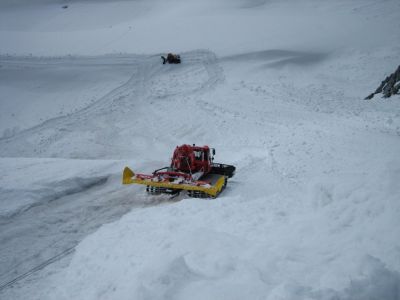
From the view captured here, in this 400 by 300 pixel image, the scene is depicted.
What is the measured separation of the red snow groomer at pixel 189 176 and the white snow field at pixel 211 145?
0.52 meters

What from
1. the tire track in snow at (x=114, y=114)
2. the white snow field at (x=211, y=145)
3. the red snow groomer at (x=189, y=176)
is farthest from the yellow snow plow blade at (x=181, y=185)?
the tire track in snow at (x=114, y=114)

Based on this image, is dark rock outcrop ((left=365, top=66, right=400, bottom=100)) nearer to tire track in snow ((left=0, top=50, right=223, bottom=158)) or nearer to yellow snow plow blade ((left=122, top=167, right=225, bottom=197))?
tire track in snow ((left=0, top=50, right=223, bottom=158))

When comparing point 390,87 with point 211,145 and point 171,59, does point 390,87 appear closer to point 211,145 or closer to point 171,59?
point 211,145

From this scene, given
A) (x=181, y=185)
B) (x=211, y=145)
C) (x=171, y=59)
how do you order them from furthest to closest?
(x=171, y=59) → (x=211, y=145) → (x=181, y=185)

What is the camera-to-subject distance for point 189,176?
1220 cm

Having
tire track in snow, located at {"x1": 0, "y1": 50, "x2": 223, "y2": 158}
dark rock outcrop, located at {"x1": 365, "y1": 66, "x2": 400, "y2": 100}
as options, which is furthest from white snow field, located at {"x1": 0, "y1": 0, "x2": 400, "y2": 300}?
dark rock outcrop, located at {"x1": 365, "y1": 66, "x2": 400, "y2": 100}

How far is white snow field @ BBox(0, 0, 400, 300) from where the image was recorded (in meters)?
6.27

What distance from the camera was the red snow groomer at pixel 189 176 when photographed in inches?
462

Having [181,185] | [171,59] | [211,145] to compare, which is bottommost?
[181,185]

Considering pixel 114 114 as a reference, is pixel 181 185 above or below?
below

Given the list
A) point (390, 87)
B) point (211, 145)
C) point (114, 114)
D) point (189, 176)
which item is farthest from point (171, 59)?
point (189, 176)

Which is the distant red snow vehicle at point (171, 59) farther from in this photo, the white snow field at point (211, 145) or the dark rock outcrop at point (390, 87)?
the dark rock outcrop at point (390, 87)

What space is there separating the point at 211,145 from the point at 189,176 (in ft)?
22.6

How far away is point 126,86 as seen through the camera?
26500 millimetres
